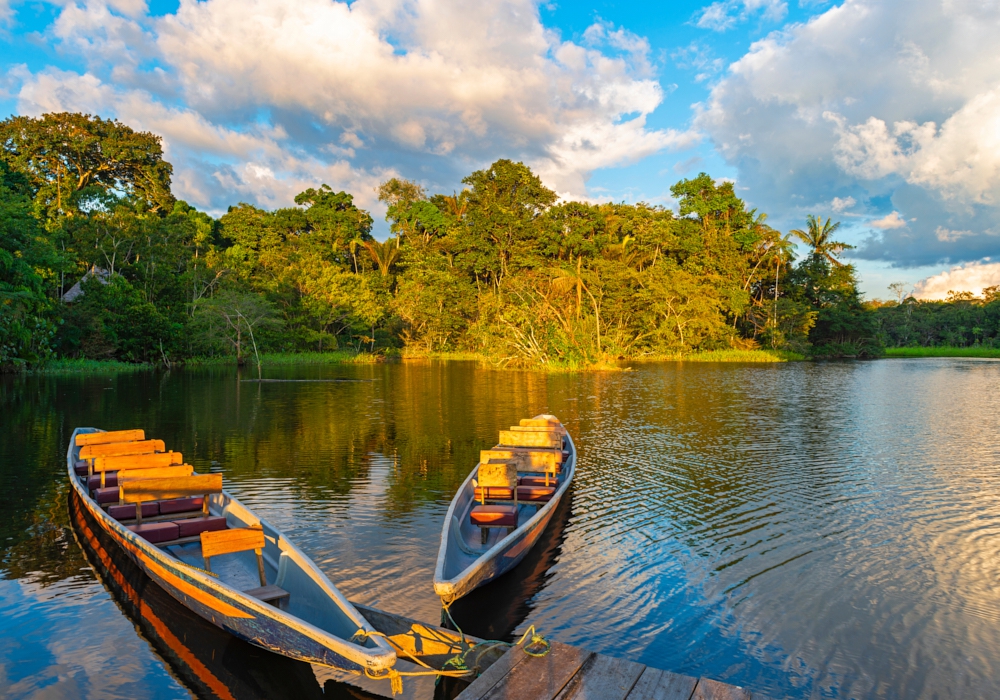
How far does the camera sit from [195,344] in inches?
2031

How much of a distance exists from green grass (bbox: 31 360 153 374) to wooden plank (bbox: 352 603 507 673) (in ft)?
147

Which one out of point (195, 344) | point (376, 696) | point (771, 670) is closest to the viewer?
point (376, 696)

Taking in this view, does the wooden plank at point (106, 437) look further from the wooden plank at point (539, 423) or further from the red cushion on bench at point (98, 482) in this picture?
the wooden plank at point (539, 423)

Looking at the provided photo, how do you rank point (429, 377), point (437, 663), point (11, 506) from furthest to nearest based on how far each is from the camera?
point (429, 377)
point (11, 506)
point (437, 663)

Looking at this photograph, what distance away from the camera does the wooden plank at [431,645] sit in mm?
5305

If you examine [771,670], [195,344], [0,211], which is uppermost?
[0,211]

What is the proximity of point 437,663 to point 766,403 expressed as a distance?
2522 cm

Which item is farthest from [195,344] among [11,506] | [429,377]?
[11,506]

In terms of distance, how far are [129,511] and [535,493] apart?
6387 mm

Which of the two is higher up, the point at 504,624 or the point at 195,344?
the point at 195,344

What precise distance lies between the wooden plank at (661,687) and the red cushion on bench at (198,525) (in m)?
6.36

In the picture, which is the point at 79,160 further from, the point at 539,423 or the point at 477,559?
the point at 477,559

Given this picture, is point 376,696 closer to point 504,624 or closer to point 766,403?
point 504,624

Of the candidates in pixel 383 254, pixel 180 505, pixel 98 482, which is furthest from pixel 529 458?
pixel 383 254
